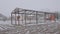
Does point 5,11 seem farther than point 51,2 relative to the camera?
No

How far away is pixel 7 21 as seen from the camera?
1.41 m

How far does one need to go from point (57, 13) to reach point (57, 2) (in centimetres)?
16

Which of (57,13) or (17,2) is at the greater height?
(17,2)

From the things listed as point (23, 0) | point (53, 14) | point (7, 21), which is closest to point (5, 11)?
point (7, 21)

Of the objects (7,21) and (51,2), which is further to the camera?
(51,2)

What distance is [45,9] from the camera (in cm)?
148

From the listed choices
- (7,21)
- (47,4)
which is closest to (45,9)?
(47,4)

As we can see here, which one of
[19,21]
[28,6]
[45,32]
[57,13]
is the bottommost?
[45,32]

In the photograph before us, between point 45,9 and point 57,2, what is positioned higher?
point 57,2

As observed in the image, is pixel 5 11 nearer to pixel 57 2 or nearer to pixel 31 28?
pixel 31 28

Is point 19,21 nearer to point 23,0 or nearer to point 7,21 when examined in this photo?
point 7,21

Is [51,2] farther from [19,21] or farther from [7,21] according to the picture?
[7,21]

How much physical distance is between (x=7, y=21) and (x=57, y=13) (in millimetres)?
710

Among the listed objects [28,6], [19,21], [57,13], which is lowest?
[19,21]
